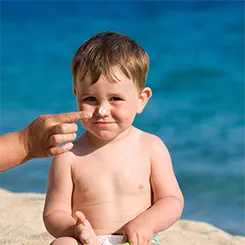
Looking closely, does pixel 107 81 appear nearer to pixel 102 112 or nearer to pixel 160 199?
pixel 102 112

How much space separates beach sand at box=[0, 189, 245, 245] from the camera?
533cm

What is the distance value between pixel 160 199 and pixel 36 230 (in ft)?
Result: 7.82

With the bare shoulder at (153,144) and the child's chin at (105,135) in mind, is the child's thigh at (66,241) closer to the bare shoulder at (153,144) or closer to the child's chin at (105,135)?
the child's chin at (105,135)

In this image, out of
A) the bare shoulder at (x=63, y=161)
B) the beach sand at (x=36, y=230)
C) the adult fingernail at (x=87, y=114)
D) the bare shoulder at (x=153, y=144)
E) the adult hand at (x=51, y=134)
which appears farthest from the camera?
the beach sand at (x=36, y=230)

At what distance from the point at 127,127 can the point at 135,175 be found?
280mm

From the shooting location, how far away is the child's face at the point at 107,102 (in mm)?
3441

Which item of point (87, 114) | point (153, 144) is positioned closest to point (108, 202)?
point (153, 144)

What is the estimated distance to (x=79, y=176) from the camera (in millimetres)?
3596

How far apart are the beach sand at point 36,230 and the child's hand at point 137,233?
177 cm

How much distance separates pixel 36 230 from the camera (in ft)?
18.9

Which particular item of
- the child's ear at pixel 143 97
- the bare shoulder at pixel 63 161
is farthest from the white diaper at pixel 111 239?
the child's ear at pixel 143 97

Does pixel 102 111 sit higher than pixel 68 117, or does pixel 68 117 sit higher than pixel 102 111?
pixel 102 111

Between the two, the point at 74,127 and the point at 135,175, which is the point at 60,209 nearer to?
the point at 135,175

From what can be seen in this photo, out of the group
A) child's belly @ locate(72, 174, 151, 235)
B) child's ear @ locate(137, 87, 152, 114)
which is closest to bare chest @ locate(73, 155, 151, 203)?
child's belly @ locate(72, 174, 151, 235)
